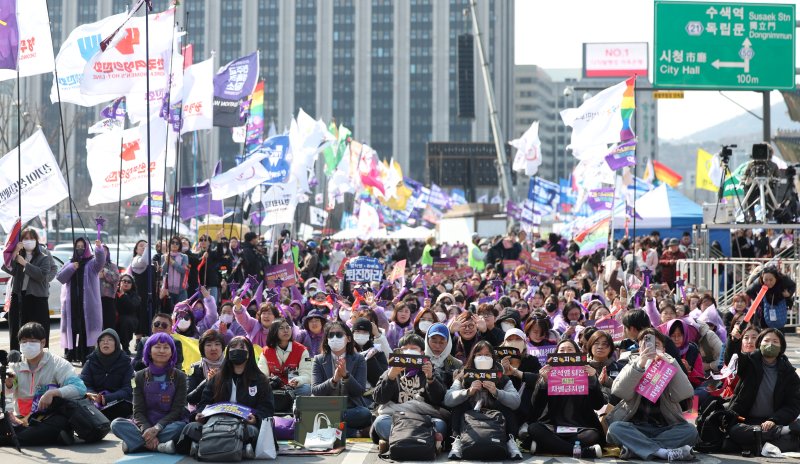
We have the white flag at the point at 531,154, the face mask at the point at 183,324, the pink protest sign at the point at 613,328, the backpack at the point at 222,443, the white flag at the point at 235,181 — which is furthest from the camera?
the white flag at the point at 531,154

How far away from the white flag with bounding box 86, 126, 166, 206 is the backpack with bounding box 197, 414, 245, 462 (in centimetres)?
930

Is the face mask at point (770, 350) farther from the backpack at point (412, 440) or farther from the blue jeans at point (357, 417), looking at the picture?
the blue jeans at point (357, 417)

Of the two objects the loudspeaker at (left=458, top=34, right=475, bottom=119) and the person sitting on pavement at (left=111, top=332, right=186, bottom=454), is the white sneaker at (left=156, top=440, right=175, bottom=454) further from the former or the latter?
the loudspeaker at (left=458, top=34, right=475, bottom=119)

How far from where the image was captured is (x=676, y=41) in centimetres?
2589

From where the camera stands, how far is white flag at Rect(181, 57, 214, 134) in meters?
22.3

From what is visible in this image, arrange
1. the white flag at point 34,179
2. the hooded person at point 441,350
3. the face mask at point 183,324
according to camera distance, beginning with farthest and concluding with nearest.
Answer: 1. the white flag at point 34,179
2. the face mask at point 183,324
3. the hooded person at point 441,350

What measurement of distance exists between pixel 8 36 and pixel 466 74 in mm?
94785

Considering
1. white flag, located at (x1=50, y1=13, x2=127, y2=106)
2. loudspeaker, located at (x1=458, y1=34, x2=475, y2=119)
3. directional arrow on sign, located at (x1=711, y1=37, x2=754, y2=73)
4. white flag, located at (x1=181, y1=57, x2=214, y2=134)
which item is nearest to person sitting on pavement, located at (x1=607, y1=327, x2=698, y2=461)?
white flag, located at (x1=50, y1=13, x2=127, y2=106)

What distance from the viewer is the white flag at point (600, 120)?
25578mm

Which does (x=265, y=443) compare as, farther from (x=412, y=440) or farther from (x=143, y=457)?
(x=412, y=440)

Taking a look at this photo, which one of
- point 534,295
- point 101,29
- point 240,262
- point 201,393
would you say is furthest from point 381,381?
point 240,262

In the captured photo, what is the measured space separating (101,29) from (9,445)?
9.59 m

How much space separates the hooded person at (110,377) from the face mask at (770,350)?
17.4 ft

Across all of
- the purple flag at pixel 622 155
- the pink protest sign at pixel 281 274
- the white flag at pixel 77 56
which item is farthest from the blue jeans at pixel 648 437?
the purple flag at pixel 622 155
